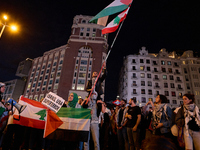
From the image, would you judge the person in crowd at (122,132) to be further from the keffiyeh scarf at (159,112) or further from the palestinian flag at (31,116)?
the palestinian flag at (31,116)

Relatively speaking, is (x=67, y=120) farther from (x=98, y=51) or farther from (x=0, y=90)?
(x=98, y=51)

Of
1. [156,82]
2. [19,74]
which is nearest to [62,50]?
[19,74]

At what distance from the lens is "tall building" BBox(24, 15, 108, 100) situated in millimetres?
43500

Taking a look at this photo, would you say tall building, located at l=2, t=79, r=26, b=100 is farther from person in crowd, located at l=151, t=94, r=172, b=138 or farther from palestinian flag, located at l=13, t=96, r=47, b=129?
person in crowd, located at l=151, t=94, r=172, b=138

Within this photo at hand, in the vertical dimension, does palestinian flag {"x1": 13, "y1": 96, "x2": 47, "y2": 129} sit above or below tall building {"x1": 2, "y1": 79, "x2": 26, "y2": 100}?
below

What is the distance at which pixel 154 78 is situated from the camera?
1809 inches

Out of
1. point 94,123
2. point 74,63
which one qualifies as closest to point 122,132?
point 94,123

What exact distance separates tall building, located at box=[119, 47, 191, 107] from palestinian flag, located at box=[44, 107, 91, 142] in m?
40.4

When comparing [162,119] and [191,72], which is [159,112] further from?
[191,72]

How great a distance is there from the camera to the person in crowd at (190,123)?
3.24 m

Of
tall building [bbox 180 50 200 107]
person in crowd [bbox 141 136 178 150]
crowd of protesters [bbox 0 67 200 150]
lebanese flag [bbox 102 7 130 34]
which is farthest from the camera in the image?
tall building [bbox 180 50 200 107]

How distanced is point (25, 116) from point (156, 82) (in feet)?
153

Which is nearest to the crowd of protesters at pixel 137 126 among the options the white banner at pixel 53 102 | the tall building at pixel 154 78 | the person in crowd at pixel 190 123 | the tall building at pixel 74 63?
the person in crowd at pixel 190 123

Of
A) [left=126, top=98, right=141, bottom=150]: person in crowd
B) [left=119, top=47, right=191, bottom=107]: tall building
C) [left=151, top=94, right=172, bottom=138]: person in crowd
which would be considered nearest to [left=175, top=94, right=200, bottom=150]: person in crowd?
[left=151, top=94, right=172, bottom=138]: person in crowd
